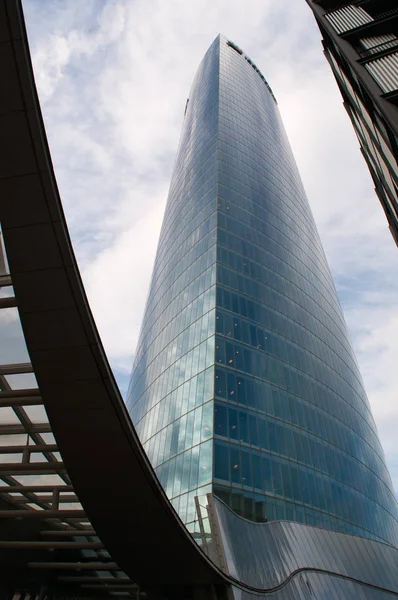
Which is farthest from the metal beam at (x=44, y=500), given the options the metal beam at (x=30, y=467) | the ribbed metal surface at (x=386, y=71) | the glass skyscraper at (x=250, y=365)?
the glass skyscraper at (x=250, y=365)

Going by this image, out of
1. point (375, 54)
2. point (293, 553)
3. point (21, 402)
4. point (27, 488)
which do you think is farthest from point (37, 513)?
point (293, 553)

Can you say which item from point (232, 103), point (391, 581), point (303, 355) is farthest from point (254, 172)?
point (391, 581)

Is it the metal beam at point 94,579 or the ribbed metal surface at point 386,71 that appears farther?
the metal beam at point 94,579

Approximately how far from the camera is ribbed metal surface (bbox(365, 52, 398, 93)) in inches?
653

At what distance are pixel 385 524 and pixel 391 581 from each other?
40.8ft

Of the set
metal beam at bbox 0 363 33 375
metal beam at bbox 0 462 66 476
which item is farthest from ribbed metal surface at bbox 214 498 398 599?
metal beam at bbox 0 363 33 375

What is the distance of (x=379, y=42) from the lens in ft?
66.0

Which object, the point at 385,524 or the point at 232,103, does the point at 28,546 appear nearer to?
the point at 385,524

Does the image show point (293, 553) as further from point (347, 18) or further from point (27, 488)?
point (347, 18)

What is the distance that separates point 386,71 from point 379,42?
3655mm

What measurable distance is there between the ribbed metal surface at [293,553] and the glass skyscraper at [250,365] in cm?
181

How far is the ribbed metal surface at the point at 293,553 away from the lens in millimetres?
22703

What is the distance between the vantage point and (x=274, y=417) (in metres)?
40.7

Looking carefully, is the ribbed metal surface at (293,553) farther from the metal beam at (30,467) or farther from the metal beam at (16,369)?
the metal beam at (16,369)
